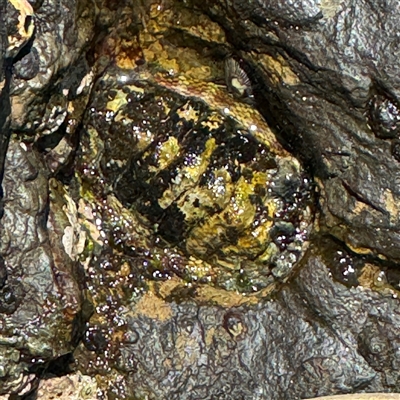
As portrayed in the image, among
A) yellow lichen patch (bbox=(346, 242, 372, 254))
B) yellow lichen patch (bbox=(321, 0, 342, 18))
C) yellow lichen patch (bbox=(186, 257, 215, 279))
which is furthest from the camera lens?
yellow lichen patch (bbox=(186, 257, 215, 279))

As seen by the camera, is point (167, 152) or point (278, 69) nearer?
point (278, 69)

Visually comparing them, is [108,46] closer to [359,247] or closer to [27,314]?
[27,314]

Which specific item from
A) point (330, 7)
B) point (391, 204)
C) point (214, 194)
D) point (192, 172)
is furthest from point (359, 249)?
point (330, 7)

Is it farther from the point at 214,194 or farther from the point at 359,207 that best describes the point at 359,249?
the point at 214,194

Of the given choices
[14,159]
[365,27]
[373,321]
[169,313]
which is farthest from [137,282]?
[365,27]

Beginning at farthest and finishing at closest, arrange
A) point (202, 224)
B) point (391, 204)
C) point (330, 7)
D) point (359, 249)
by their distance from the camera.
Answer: point (202, 224)
point (359, 249)
point (391, 204)
point (330, 7)

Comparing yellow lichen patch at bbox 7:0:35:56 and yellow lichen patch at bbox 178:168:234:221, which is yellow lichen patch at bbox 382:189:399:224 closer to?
yellow lichen patch at bbox 178:168:234:221

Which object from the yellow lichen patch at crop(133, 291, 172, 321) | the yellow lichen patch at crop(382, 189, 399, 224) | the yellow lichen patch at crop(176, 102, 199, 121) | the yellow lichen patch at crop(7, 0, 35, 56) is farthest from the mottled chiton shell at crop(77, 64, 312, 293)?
the yellow lichen patch at crop(7, 0, 35, 56)

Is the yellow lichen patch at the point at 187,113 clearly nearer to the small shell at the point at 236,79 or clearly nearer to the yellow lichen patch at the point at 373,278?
the small shell at the point at 236,79
